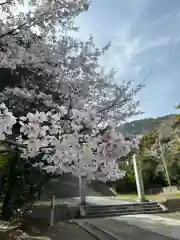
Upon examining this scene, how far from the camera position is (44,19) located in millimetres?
6535

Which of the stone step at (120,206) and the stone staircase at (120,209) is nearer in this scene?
the stone staircase at (120,209)

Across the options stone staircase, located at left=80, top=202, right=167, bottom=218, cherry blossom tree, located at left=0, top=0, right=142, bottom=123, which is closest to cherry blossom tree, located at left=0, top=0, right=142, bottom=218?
cherry blossom tree, located at left=0, top=0, right=142, bottom=123

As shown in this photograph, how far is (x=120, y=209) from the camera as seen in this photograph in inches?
561

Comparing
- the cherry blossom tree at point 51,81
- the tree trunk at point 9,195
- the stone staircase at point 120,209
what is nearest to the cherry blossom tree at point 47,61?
the cherry blossom tree at point 51,81

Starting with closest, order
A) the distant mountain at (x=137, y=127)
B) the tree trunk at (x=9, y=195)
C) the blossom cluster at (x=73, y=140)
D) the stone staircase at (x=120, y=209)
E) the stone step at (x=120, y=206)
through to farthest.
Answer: the blossom cluster at (x=73, y=140) → the distant mountain at (x=137, y=127) → the tree trunk at (x=9, y=195) → the stone staircase at (x=120, y=209) → the stone step at (x=120, y=206)

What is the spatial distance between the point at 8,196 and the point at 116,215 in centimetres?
559

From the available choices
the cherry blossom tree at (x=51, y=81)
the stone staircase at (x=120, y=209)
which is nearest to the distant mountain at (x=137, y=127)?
the cherry blossom tree at (x=51, y=81)

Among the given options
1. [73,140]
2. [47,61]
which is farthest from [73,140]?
[47,61]

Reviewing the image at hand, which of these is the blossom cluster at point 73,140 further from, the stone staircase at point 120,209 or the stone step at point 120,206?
the stone step at point 120,206

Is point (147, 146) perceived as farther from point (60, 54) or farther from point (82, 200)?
point (60, 54)

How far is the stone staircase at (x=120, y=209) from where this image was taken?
44.2ft

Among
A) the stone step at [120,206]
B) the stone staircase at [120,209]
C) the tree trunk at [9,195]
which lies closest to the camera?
the tree trunk at [9,195]

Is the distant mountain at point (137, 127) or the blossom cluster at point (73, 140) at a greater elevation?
the distant mountain at point (137, 127)

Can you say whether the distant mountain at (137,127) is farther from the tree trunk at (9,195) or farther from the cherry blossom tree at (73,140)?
the tree trunk at (9,195)
